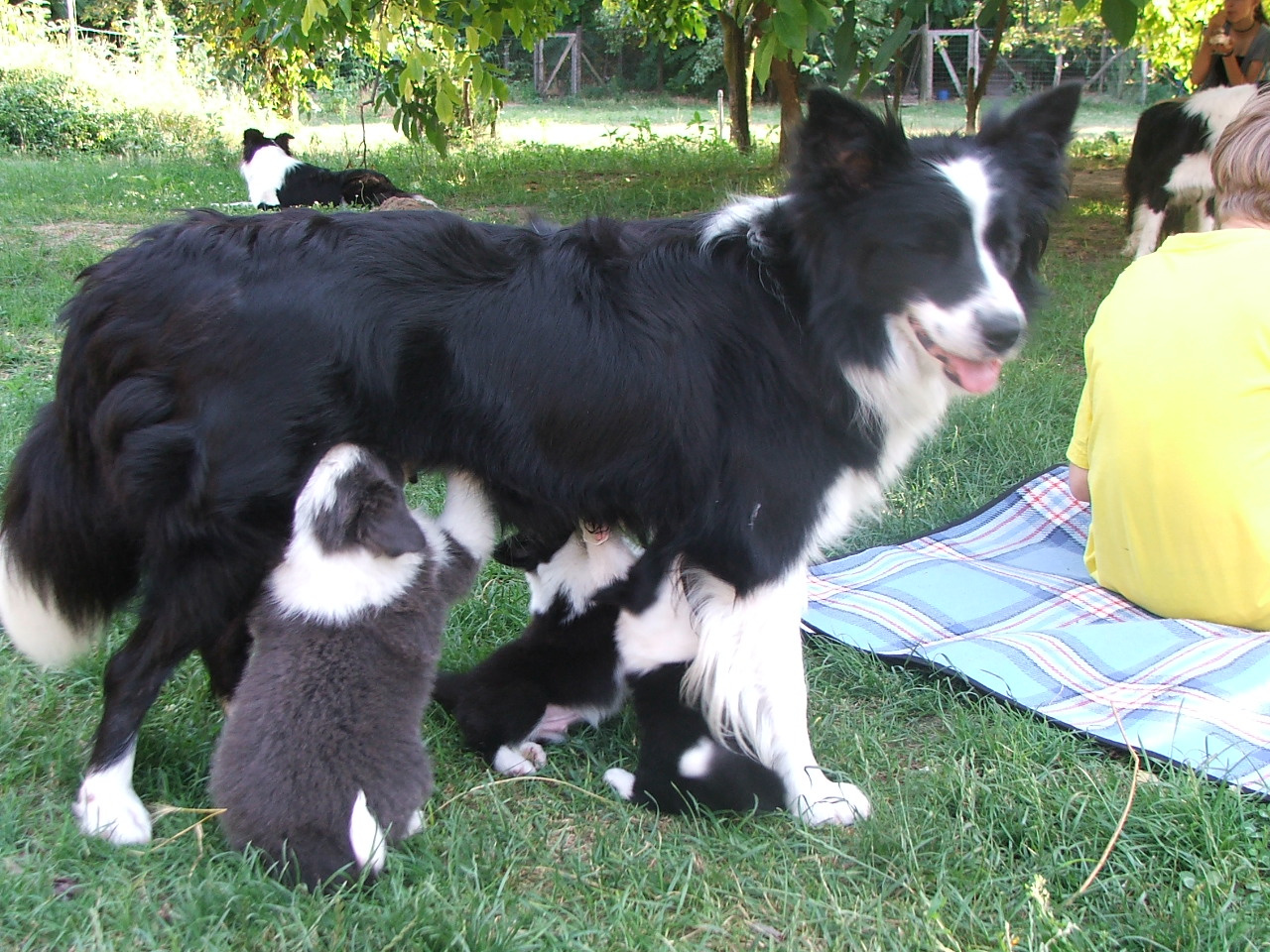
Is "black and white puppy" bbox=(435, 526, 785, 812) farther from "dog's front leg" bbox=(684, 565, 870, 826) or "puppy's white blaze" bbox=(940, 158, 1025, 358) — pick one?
"puppy's white blaze" bbox=(940, 158, 1025, 358)

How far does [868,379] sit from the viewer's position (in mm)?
2451

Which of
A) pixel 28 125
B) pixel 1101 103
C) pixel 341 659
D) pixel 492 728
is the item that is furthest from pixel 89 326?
pixel 1101 103

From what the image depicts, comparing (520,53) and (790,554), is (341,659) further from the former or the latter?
(520,53)

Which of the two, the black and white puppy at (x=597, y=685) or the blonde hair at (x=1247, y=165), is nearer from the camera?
the black and white puppy at (x=597, y=685)

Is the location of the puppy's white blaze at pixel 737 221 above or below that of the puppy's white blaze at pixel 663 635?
above

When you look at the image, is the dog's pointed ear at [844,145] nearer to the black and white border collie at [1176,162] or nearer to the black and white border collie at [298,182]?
the black and white border collie at [1176,162]

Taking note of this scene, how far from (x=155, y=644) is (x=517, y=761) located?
922 mm

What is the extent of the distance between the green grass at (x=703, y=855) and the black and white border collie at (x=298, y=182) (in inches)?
296

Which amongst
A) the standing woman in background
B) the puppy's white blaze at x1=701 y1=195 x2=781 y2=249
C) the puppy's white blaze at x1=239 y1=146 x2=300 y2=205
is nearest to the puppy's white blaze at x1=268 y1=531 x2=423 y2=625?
the puppy's white blaze at x1=701 y1=195 x2=781 y2=249

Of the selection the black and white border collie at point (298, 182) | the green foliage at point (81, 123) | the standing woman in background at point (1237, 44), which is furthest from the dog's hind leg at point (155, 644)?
the green foliage at point (81, 123)

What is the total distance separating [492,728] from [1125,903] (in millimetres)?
1499

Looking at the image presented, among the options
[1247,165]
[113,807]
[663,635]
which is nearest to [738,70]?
[1247,165]

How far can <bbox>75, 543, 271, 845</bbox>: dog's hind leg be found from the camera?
7.78ft

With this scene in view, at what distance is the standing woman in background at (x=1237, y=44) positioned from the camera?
7344mm
